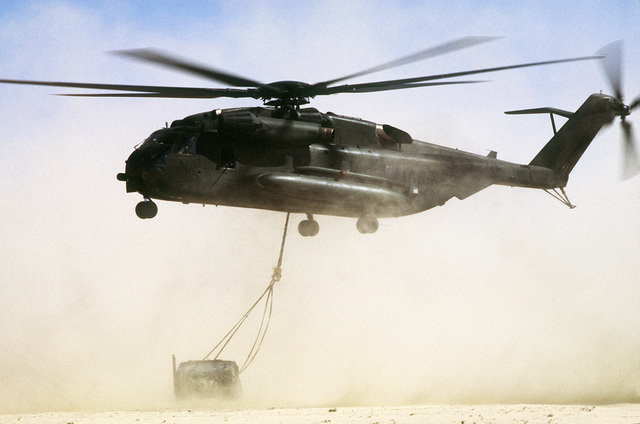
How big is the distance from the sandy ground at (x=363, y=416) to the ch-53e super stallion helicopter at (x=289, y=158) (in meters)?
4.26

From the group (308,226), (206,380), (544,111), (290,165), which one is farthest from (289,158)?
(544,111)

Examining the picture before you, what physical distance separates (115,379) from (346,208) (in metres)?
11.2

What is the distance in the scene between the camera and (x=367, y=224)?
18828 mm

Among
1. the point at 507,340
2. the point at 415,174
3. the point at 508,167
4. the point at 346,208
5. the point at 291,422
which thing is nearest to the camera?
the point at 291,422

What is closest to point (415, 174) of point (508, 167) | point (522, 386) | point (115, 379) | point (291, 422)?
point (508, 167)

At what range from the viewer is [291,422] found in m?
17.2


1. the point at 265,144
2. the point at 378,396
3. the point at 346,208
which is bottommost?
the point at 378,396

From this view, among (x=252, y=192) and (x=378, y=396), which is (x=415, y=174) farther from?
(x=378, y=396)

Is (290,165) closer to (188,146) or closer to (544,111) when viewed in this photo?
(188,146)

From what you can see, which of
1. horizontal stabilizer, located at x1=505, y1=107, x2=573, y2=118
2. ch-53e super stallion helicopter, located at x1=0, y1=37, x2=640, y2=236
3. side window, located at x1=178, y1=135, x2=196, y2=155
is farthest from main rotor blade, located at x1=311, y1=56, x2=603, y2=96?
horizontal stabilizer, located at x1=505, y1=107, x2=573, y2=118

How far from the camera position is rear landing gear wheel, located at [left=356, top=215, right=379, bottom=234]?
741 inches

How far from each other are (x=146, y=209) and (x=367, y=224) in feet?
16.7

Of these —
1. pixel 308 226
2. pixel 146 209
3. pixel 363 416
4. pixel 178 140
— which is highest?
pixel 178 140

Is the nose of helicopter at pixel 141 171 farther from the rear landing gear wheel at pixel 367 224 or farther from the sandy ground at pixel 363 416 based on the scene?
the sandy ground at pixel 363 416
